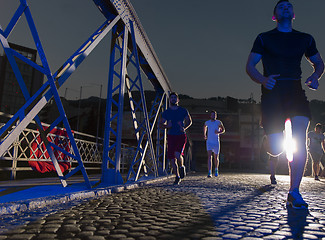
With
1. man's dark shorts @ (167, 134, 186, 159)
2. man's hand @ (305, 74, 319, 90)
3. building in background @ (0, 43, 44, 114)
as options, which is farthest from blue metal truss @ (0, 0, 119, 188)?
building in background @ (0, 43, 44, 114)

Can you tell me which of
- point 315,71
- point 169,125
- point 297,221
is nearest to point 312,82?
point 315,71

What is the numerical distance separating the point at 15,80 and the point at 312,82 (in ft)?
131

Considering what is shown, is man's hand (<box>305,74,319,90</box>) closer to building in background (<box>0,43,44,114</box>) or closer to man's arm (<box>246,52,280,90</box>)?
man's arm (<box>246,52,280,90</box>)

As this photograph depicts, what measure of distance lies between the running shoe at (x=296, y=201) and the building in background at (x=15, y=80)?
34.1m

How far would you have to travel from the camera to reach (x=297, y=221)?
2.13 m

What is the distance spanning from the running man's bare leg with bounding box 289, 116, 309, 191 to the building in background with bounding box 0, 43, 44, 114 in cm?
3390

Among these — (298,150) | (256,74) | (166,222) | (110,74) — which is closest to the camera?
(166,222)

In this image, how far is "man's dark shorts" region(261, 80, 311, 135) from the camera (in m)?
2.94

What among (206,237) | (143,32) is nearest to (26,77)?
(143,32)

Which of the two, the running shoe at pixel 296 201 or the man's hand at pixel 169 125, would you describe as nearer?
the running shoe at pixel 296 201

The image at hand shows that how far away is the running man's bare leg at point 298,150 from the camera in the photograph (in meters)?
2.83

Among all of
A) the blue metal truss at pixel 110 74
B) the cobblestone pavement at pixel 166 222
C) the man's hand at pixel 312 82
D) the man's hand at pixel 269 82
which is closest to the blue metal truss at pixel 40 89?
the blue metal truss at pixel 110 74

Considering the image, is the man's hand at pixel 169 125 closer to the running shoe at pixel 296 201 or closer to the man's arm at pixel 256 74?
the man's arm at pixel 256 74

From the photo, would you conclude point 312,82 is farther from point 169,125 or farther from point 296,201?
point 169,125
